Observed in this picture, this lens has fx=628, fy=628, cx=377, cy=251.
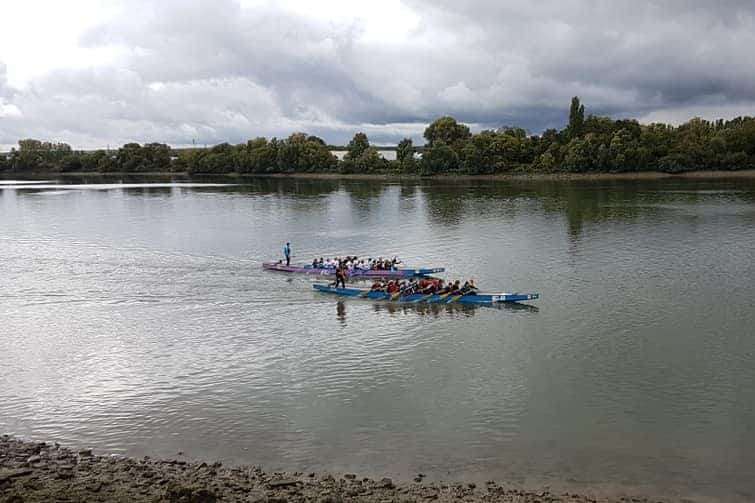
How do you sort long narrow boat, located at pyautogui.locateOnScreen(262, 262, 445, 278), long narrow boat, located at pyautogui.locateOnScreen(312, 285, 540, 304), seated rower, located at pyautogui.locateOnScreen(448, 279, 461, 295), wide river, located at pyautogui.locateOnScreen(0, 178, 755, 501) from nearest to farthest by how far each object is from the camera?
wide river, located at pyautogui.locateOnScreen(0, 178, 755, 501) < long narrow boat, located at pyautogui.locateOnScreen(312, 285, 540, 304) < seated rower, located at pyautogui.locateOnScreen(448, 279, 461, 295) < long narrow boat, located at pyautogui.locateOnScreen(262, 262, 445, 278)

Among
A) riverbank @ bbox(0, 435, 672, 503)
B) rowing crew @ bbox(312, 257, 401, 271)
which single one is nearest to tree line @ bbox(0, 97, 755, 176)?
rowing crew @ bbox(312, 257, 401, 271)

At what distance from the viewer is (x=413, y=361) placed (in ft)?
79.5

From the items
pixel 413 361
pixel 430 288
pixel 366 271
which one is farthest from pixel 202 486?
pixel 366 271

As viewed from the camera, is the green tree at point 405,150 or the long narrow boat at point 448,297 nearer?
the long narrow boat at point 448,297

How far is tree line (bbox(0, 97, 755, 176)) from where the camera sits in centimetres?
12044

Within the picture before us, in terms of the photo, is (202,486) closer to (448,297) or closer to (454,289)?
(448,297)

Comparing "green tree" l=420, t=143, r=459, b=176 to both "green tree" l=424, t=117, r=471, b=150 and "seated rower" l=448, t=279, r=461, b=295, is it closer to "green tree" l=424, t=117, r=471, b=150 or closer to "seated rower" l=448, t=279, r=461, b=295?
"green tree" l=424, t=117, r=471, b=150

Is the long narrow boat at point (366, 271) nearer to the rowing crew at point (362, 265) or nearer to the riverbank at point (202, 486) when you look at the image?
the rowing crew at point (362, 265)

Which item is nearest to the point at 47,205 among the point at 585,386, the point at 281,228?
the point at 281,228

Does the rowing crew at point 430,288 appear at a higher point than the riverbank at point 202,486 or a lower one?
higher

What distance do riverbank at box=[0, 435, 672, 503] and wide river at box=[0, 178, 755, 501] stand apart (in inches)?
28.6

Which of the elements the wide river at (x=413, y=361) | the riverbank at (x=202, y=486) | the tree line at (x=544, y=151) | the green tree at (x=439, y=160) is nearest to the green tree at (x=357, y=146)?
the tree line at (x=544, y=151)

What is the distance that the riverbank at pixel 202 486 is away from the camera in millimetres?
14234

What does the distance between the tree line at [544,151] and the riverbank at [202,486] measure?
11487cm
